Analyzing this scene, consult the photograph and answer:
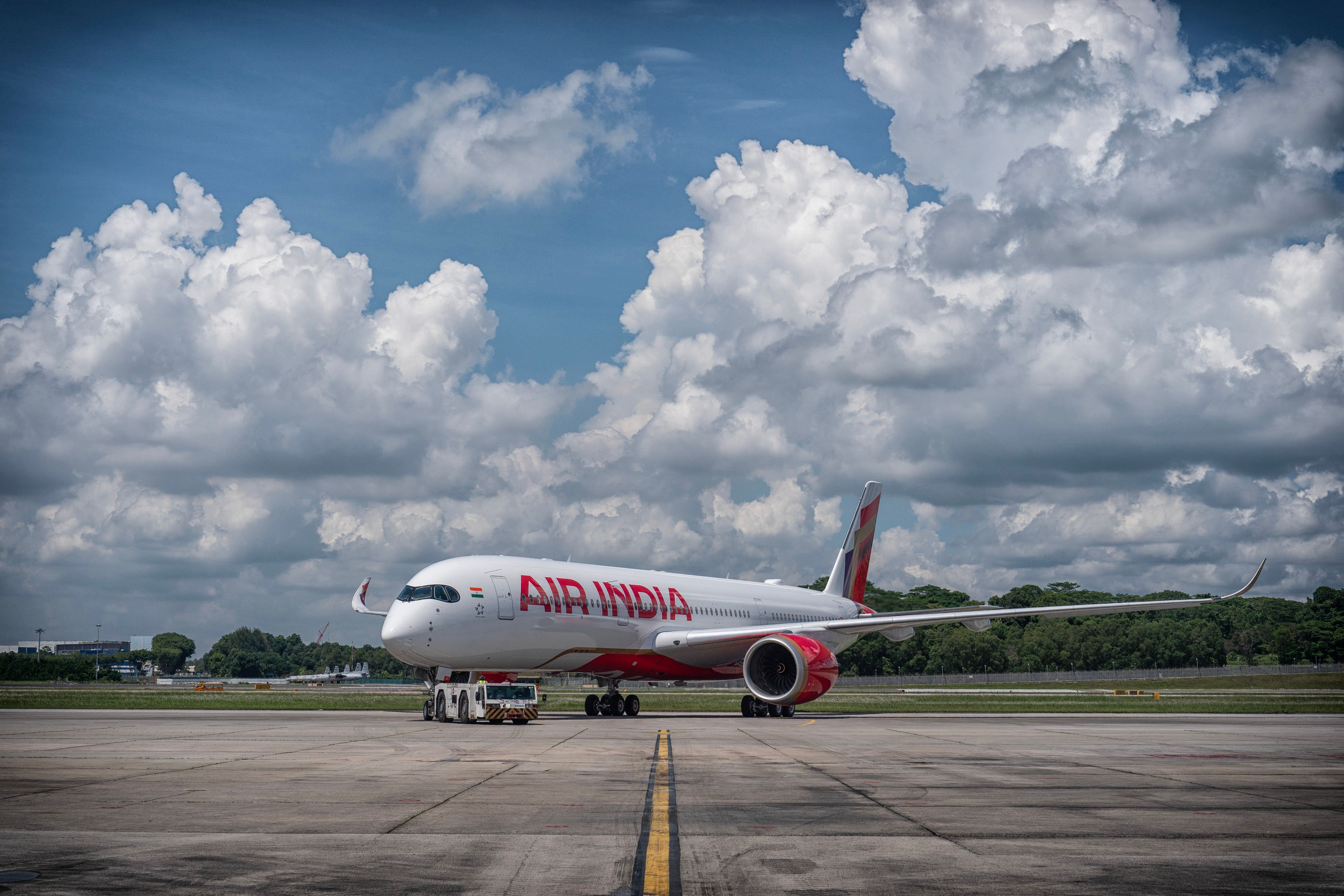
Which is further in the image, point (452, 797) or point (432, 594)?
point (432, 594)

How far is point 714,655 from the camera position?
37.0m

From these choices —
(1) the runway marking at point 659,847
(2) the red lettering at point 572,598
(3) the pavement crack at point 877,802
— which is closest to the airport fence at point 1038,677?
(2) the red lettering at point 572,598

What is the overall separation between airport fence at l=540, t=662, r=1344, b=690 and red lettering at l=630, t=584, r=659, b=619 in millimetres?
59849

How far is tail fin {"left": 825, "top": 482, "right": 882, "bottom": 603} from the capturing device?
171ft

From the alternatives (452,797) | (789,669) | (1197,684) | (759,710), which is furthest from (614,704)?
(1197,684)

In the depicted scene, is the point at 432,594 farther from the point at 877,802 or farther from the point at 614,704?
the point at 877,802

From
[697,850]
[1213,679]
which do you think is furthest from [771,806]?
[1213,679]

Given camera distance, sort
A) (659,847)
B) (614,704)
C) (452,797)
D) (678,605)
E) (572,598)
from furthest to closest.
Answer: (678,605)
(614,704)
(572,598)
(452,797)
(659,847)

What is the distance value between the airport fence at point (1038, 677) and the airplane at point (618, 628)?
57.2m

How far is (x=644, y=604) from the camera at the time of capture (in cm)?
3519

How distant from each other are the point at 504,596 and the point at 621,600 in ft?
18.1

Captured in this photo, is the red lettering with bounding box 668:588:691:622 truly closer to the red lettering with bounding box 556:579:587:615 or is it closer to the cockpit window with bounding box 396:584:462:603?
the red lettering with bounding box 556:579:587:615

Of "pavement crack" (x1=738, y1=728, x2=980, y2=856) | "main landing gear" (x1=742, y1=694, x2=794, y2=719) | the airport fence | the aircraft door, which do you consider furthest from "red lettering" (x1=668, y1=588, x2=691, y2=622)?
the airport fence

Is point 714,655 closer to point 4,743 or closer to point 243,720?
point 243,720
